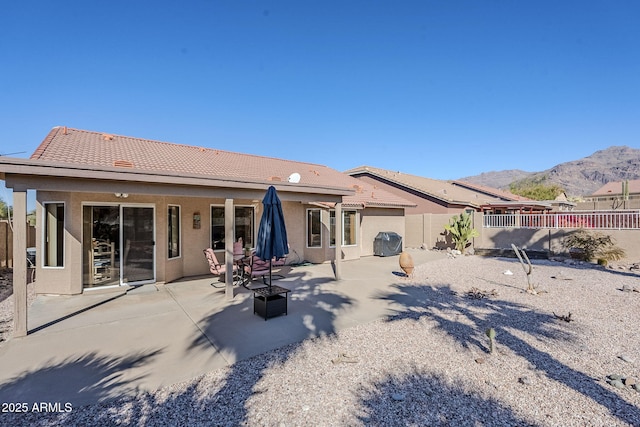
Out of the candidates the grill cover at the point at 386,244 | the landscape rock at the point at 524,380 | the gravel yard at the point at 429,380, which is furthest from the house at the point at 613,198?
the landscape rock at the point at 524,380

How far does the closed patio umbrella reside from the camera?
702 centimetres

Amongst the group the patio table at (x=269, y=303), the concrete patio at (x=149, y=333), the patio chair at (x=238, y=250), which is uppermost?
the patio chair at (x=238, y=250)

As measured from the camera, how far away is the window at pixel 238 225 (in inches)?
453

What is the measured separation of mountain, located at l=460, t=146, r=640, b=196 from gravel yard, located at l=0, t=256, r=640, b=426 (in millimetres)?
113483

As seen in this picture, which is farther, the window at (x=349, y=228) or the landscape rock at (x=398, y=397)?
the window at (x=349, y=228)

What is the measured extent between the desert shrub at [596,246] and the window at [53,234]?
20280 millimetres

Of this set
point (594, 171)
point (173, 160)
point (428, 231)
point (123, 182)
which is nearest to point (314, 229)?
point (173, 160)

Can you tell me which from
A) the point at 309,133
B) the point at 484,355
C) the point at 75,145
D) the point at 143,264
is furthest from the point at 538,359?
the point at 309,133

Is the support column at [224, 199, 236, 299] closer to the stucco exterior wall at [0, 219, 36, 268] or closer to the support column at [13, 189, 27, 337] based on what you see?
the support column at [13, 189, 27, 337]

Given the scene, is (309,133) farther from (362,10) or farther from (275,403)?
(275,403)

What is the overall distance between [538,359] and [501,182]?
18364 cm

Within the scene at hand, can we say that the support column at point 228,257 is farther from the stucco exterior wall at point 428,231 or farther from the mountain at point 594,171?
the mountain at point 594,171

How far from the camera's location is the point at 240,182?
830 centimetres

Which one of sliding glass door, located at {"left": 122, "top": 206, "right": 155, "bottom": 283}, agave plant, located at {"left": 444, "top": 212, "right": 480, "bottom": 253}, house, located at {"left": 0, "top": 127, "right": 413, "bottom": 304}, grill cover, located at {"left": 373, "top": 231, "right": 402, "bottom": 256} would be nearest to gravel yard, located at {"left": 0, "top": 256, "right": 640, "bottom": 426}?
house, located at {"left": 0, "top": 127, "right": 413, "bottom": 304}
